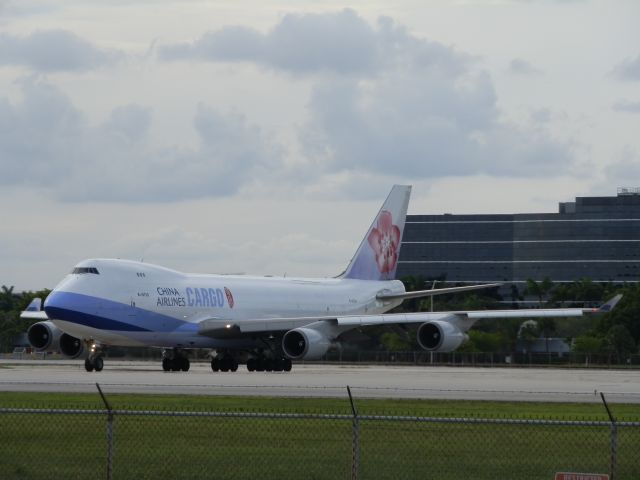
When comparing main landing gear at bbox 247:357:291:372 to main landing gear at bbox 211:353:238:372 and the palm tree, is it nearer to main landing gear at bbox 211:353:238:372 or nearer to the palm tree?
main landing gear at bbox 211:353:238:372

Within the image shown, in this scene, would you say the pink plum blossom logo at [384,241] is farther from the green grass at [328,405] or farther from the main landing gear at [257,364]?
the green grass at [328,405]

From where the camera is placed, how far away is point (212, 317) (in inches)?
2357

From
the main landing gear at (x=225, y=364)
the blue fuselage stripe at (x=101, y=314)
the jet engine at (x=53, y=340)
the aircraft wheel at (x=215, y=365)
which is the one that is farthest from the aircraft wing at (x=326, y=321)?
the jet engine at (x=53, y=340)

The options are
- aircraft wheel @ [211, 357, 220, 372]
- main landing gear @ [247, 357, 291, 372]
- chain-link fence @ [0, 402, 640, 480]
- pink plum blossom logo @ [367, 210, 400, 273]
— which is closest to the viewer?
chain-link fence @ [0, 402, 640, 480]

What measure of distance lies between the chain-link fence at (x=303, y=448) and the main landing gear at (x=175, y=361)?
104 feet

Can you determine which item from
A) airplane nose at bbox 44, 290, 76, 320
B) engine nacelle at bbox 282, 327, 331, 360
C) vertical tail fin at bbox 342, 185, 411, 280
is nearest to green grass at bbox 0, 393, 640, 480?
airplane nose at bbox 44, 290, 76, 320

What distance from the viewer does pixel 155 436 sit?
23.5 meters

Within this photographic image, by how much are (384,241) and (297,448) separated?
51.0 metres

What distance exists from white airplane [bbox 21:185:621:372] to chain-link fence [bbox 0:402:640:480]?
2767 centimetres

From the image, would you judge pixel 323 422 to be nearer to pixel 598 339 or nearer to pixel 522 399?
pixel 522 399

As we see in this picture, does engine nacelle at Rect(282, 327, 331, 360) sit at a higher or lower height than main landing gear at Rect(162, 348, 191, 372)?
higher

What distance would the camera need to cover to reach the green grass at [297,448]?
1959 centimetres

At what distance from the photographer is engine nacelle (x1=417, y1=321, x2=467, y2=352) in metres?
58.6

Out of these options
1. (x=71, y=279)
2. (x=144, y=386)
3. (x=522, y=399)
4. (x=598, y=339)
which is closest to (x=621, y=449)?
(x=522, y=399)
